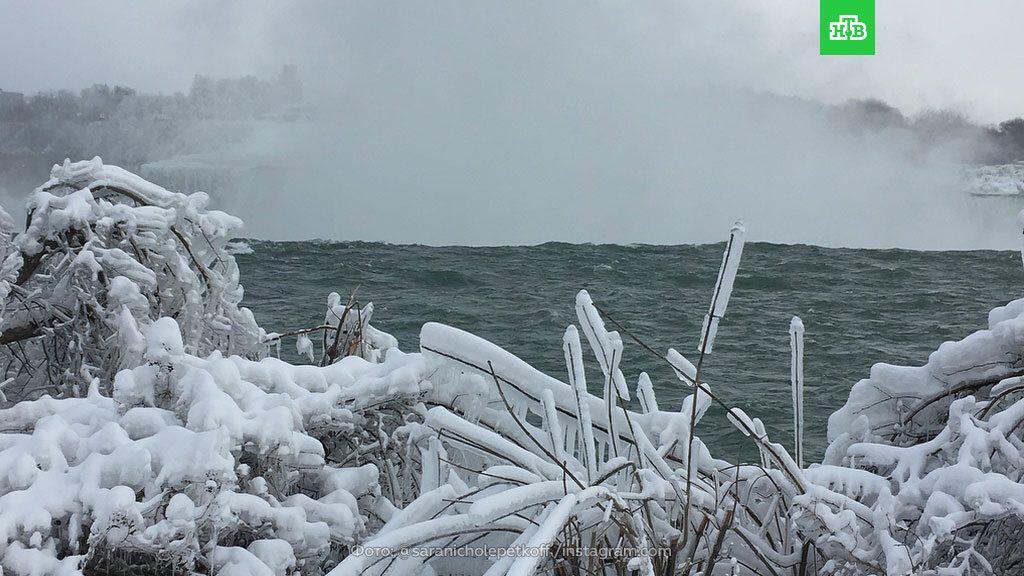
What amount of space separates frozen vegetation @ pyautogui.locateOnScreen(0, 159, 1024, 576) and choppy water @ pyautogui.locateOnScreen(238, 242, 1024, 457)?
7.03 meters

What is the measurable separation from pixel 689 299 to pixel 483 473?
16.7m

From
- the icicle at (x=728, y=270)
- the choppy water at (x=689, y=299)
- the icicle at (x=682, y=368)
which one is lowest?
the choppy water at (x=689, y=299)

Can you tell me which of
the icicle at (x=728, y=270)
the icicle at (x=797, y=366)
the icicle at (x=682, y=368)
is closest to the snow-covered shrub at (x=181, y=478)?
the icicle at (x=682, y=368)

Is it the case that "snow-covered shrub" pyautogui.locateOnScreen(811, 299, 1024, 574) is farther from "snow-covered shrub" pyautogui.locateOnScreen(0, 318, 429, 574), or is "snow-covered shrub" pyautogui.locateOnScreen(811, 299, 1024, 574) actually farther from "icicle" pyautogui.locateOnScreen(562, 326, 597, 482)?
"snow-covered shrub" pyautogui.locateOnScreen(0, 318, 429, 574)

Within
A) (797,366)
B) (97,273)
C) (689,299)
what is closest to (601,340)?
(797,366)

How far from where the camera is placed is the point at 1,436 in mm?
2645

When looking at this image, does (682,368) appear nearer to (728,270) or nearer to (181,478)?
(728,270)

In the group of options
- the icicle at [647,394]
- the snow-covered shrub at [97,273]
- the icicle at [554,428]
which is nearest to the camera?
the icicle at [554,428]

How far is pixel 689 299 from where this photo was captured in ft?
61.7

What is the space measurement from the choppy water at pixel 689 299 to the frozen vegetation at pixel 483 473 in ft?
23.1

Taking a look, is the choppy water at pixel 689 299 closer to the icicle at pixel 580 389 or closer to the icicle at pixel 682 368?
the icicle at pixel 682 368

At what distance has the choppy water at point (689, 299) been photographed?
13.2m

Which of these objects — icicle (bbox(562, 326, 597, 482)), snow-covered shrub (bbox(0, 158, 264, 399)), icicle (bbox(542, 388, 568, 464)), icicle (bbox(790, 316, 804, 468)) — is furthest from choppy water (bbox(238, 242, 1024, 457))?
icicle (bbox(562, 326, 597, 482))

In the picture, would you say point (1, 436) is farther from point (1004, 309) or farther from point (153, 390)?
point (1004, 309)
